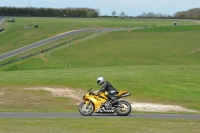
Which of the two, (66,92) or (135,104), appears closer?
(135,104)

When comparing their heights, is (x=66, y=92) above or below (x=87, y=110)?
below

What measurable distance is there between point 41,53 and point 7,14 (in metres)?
120

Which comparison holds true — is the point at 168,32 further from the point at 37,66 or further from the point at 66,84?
the point at 66,84

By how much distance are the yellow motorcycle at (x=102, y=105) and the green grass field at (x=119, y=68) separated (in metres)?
5.50

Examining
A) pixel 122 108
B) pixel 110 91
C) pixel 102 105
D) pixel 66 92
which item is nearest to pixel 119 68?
pixel 66 92

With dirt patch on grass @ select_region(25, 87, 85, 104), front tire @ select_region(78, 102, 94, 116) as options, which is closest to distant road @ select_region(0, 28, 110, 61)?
dirt patch on grass @ select_region(25, 87, 85, 104)

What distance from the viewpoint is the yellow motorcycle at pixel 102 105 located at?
24.5 m

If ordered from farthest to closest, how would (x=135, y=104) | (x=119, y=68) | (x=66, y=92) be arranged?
(x=119, y=68) → (x=66, y=92) → (x=135, y=104)

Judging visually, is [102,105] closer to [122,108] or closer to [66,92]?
[122,108]

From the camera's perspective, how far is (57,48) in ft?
289

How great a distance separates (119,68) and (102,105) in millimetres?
30092

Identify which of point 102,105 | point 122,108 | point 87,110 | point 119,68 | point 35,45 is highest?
point 102,105

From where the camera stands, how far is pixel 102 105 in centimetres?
2472

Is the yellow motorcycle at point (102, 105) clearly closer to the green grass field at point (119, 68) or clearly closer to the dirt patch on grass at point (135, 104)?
the green grass field at point (119, 68)
